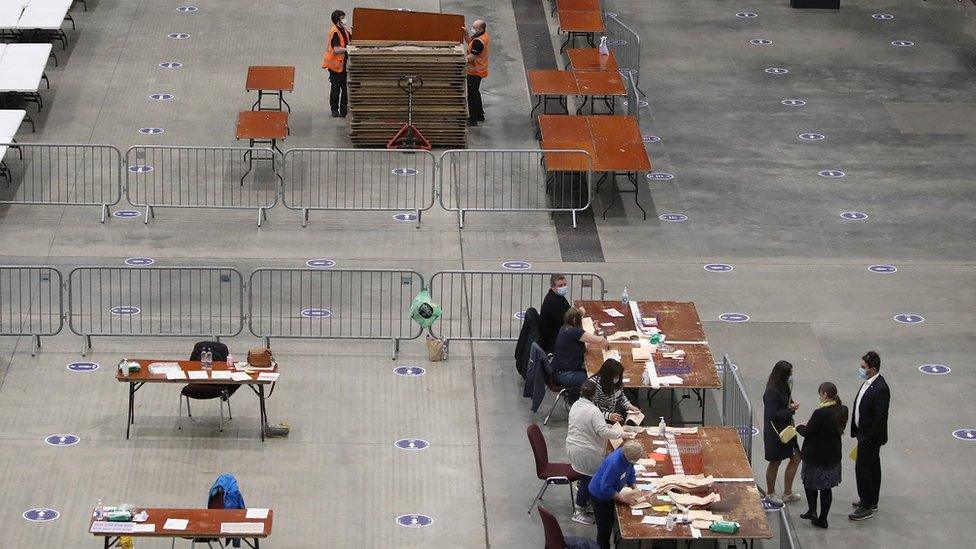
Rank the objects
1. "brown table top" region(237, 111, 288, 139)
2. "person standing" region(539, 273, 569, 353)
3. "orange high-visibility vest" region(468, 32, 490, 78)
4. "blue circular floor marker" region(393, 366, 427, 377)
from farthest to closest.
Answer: "orange high-visibility vest" region(468, 32, 490, 78) → "brown table top" region(237, 111, 288, 139) → "blue circular floor marker" region(393, 366, 427, 377) → "person standing" region(539, 273, 569, 353)

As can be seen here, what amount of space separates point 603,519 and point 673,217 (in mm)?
9006

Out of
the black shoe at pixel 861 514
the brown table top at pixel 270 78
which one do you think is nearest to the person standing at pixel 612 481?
the black shoe at pixel 861 514

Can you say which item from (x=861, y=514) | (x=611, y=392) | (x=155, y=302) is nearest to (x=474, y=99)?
(x=155, y=302)

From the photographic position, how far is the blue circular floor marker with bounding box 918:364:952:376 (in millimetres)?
20531

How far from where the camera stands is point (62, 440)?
61.0 ft

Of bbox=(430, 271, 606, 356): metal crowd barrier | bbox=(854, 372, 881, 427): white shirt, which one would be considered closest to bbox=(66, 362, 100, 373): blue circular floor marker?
bbox=(430, 271, 606, 356): metal crowd barrier

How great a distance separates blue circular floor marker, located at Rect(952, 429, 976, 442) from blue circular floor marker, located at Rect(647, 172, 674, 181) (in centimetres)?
789

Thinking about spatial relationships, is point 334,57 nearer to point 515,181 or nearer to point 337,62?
point 337,62

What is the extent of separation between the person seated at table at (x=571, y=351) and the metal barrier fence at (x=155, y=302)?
13.2ft

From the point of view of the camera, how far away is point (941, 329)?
2166 centimetres

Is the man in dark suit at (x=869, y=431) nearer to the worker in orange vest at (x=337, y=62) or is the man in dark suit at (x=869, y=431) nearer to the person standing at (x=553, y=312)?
the person standing at (x=553, y=312)

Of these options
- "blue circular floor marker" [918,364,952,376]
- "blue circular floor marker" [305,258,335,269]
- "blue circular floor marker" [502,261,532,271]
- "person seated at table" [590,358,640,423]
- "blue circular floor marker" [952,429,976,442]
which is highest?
"person seated at table" [590,358,640,423]

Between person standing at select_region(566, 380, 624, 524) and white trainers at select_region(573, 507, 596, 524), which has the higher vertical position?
person standing at select_region(566, 380, 624, 524)

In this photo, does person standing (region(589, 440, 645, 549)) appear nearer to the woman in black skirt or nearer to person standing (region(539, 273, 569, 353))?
the woman in black skirt
